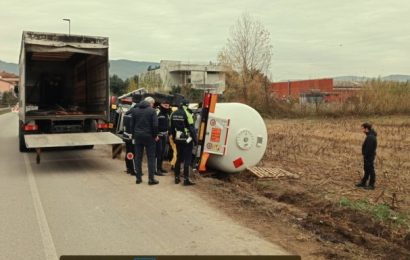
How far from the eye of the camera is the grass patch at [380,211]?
6689mm

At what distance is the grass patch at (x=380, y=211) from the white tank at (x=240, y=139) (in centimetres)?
274

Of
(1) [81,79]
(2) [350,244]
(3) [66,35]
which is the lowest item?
(2) [350,244]

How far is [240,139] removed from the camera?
33.1ft

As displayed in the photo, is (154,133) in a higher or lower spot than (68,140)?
higher

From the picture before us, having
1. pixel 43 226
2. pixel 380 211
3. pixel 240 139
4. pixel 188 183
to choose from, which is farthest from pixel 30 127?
pixel 380 211

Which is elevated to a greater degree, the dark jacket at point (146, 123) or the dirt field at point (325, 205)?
the dark jacket at point (146, 123)

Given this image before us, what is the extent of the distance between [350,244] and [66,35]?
915cm

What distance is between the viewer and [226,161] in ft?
33.5

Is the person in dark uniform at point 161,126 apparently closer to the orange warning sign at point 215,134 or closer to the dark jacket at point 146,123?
the dark jacket at point 146,123

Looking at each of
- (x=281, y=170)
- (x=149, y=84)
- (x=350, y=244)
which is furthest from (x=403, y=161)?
(x=149, y=84)

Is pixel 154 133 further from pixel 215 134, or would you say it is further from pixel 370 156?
pixel 370 156

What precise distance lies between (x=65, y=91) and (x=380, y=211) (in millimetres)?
12893

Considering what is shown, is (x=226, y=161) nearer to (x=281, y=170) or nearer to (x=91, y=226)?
(x=281, y=170)

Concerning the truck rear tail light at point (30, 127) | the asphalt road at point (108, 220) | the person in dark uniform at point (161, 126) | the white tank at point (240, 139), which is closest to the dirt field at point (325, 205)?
the white tank at point (240, 139)
